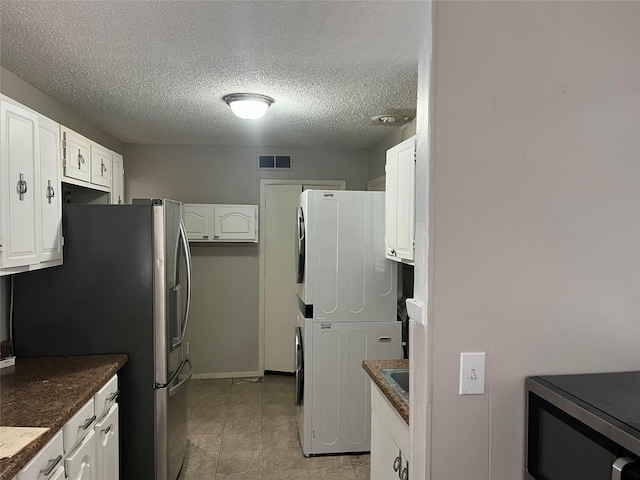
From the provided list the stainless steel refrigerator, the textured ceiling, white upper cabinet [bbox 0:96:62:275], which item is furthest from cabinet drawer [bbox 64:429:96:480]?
the textured ceiling

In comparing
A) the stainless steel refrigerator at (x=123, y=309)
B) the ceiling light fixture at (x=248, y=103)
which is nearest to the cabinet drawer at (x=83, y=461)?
the stainless steel refrigerator at (x=123, y=309)

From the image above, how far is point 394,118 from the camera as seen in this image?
361 cm

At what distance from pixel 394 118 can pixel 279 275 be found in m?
2.24

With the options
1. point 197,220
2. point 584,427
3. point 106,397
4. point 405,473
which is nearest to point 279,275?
point 197,220

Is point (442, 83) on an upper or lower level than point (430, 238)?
upper

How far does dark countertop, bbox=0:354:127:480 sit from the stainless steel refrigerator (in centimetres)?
11

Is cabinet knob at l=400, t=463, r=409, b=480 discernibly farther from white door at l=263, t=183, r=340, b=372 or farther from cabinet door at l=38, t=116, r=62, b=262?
white door at l=263, t=183, r=340, b=372

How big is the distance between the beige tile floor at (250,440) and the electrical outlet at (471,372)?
1.97 m

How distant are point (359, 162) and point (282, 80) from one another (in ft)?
8.23

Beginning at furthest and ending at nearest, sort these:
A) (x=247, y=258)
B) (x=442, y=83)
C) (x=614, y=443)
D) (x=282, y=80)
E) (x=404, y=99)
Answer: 1. (x=247, y=258)
2. (x=404, y=99)
3. (x=282, y=80)
4. (x=442, y=83)
5. (x=614, y=443)

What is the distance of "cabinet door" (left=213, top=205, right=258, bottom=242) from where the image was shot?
4.77m

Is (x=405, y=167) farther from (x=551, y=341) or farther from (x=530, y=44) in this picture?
(x=551, y=341)

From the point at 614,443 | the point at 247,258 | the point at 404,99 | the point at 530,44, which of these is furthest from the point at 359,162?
the point at 614,443

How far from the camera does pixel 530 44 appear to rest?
1.37 metres
